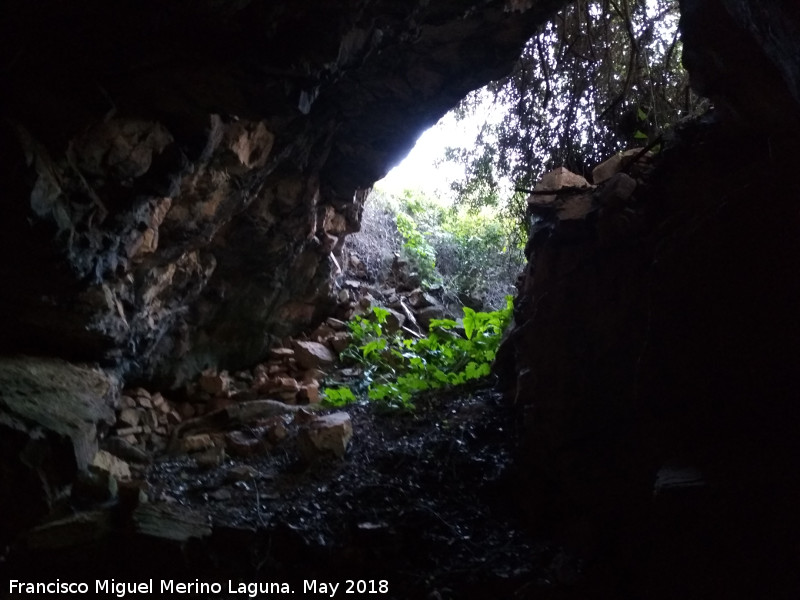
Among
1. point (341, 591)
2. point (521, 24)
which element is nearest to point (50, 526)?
point (341, 591)

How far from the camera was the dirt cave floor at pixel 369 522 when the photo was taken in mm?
3566

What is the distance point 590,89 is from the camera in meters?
6.08

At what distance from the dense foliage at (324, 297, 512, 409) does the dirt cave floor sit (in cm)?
71

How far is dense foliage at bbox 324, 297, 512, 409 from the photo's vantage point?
5.90 metres

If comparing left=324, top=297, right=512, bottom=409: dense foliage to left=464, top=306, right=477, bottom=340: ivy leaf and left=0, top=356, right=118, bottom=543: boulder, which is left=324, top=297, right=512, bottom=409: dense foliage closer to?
left=464, top=306, right=477, bottom=340: ivy leaf

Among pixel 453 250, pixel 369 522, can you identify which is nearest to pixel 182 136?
pixel 369 522

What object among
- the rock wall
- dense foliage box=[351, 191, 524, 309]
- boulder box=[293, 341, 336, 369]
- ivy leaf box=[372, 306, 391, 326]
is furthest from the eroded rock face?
dense foliage box=[351, 191, 524, 309]

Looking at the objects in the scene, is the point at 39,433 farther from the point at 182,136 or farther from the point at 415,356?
the point at 415,356

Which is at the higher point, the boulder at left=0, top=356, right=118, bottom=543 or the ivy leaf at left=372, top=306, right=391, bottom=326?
the ivy leaf at left=372, top=306, right=391, bottom=326

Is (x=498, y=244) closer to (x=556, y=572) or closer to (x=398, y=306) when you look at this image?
(x=398, y=306)

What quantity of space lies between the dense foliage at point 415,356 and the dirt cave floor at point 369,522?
0.71 meters

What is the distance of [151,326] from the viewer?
5484mm

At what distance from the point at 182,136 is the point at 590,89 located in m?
4.03

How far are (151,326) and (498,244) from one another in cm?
606
